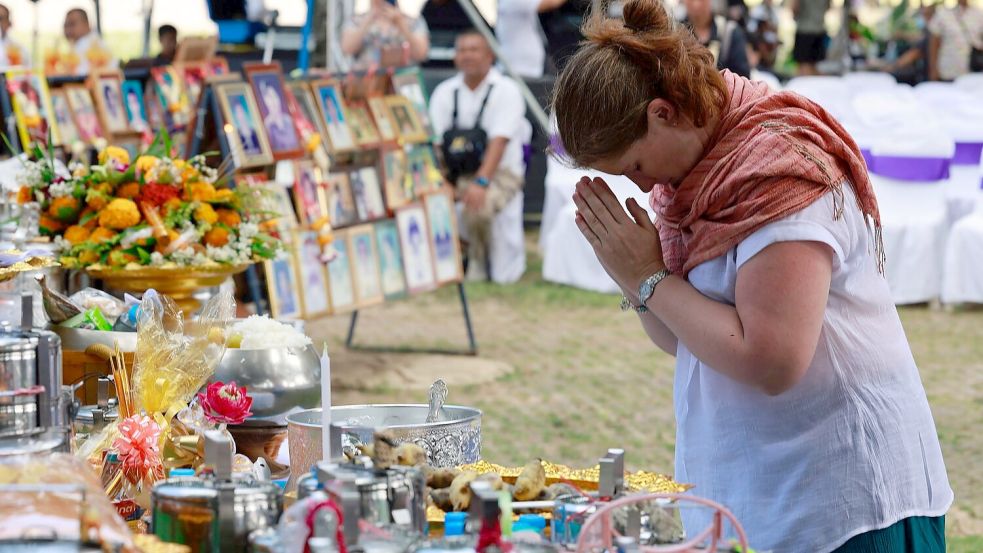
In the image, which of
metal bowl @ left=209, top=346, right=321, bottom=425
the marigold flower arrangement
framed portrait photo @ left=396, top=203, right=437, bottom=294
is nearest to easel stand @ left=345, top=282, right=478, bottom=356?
framed portrait photo @ left=396, top=203, right=437, bottom=294

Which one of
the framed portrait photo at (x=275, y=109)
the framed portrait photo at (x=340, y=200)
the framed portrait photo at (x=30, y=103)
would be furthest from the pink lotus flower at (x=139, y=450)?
the framed portrait photo at (x=30, y=103)

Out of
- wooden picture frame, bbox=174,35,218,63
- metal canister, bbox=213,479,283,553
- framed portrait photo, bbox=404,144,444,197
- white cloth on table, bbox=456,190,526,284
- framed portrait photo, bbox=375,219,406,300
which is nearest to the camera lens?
metal canister, bbox=213,479,283,553

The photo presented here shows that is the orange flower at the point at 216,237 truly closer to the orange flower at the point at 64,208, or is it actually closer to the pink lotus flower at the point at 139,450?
the orange flower at the point at 64,208

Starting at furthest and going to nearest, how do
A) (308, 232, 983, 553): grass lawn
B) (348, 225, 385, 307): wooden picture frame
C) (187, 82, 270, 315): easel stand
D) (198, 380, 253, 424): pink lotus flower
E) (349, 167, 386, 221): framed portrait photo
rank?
(349, 167, 386, 221): framed portrait photo → (348, 225, 385, 307): wooden picture frame → (308, 232, 983, 553): grass lawn → (187, 82, 270, 315): easel stand → (198, 380, 253, 424): pink lotus flower

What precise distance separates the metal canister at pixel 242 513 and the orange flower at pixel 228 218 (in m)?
2.15

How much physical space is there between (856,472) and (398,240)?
474 cm

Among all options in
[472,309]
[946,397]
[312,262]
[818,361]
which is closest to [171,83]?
[472,309]

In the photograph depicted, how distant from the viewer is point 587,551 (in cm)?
129

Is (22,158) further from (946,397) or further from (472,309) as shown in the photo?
(472,309)

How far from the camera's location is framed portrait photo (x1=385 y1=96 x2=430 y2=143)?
21.2 feet

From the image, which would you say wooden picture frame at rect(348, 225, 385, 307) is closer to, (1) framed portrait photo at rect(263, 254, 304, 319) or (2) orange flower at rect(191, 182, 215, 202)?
(1) framed portrait photo at rect(263, 254, 304, 319)

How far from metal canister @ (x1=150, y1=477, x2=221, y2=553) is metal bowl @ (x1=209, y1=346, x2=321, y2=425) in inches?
36.5

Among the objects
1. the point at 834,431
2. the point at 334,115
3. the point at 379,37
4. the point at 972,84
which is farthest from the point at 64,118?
the point at 972,84

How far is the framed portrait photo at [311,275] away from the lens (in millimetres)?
5676
